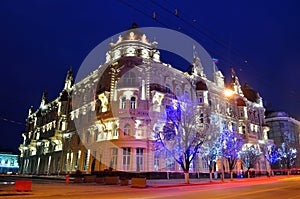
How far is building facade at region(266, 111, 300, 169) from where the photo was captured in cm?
6900

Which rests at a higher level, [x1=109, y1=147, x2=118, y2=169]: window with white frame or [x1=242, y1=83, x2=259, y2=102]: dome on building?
[x1=242, y1=83, x2=259, y2=102]: dome on building

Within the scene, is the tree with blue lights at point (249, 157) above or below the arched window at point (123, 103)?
below

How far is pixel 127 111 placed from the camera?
34781 mm

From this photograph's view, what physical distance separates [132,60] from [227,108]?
25.8 metres

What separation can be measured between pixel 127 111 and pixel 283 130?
54231 mm

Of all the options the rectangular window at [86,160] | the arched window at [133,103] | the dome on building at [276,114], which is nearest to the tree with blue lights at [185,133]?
the arched window at [133,103]

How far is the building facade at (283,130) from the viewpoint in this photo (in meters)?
69.0

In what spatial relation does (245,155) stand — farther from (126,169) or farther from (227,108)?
(126,169)

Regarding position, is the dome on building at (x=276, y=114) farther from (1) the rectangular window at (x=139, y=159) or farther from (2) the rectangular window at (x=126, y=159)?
(2) the rectangular window at (x=126, y=159)

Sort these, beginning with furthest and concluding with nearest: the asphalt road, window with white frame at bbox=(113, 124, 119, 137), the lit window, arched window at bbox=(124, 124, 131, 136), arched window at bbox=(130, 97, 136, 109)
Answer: the lit window
arched window at bbox=(130, 97, 136, 109)
window with white frame at bbox=(113, 124, 119, 137)
arched window at bbox=(124, 124, 131, 136)
the asphalt road

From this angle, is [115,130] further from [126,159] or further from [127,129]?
[126,159]

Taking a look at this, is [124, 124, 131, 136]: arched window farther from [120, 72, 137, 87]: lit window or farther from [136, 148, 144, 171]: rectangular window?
[120, 72, 137, 87]: lit window

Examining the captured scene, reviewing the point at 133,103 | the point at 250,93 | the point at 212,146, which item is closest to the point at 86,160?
the point at 133,103

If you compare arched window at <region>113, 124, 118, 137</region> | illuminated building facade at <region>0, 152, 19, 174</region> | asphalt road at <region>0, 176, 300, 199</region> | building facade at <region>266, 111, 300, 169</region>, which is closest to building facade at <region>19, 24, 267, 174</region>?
arched window at <region>113, 124, 118, 137</region>
